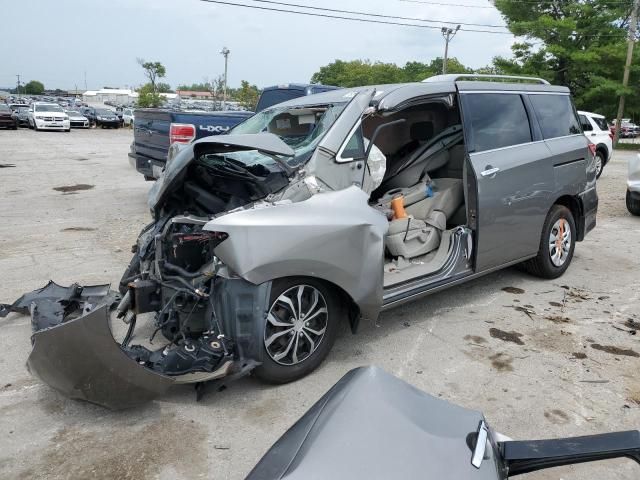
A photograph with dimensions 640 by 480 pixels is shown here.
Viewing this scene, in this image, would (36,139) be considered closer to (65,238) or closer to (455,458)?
(65,238)

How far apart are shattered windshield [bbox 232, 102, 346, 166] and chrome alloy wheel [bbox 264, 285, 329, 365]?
3.15 feet

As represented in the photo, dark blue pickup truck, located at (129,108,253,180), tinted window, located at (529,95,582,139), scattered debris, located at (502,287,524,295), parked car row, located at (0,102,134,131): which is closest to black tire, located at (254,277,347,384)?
scattered debris, located at (502,287,524,295)

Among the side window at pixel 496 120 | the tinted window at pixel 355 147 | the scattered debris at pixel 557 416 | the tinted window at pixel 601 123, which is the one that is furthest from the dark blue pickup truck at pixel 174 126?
the tinted window at pixel 601 123

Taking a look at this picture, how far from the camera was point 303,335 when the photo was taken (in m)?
3.53

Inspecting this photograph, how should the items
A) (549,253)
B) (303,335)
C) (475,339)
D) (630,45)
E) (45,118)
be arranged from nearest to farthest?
(303,335) → (475,339) → (549,253) → (630,45) → (45,118)

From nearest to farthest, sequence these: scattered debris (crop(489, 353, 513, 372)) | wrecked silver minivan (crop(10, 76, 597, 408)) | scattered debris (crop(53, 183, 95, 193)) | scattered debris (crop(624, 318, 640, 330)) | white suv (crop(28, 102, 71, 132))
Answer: wrecked silver minivan (crop(10, 76, 597, 408)), scattered debris (crop(489, 353, 513, 372)), scattered debris (crop(624, 318, 640, 330)), scattered debris (crop(53, 183, 95, 193)), white suv (crop(28, 102, 71, 132))

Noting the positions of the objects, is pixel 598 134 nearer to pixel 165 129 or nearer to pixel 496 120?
pixel 496 120

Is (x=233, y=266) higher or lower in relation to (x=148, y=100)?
lower

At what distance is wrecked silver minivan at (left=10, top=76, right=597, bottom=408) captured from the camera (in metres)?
3.16

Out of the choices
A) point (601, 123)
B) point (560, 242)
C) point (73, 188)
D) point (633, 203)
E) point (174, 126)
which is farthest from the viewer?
point (601, 123)

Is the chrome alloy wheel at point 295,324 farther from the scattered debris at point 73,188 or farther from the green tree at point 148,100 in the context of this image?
the green tree at point 148,100

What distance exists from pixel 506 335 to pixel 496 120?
1.99 meters

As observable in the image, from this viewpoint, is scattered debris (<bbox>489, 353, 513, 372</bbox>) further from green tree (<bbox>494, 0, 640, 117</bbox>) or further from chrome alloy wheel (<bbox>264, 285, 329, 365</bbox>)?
green tree (<bbox>494, 0, 640, 117</bbox>)

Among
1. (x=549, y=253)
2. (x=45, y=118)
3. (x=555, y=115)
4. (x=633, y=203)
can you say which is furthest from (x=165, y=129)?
(x=45, y=118)
